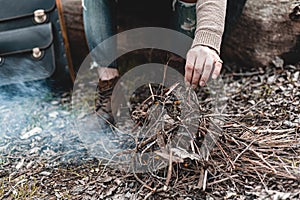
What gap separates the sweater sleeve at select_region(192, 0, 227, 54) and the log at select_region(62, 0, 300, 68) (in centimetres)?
69

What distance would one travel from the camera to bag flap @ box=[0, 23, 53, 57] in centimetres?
192

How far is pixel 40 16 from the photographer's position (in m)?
1.93

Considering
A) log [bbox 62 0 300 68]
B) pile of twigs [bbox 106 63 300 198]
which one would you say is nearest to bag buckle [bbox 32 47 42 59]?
log [bbox 62 0 300 68]

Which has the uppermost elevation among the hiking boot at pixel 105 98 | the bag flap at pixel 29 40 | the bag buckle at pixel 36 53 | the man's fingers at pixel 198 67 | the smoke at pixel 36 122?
the man's fingers at pixel 198 67

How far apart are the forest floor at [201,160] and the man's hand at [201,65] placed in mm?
151

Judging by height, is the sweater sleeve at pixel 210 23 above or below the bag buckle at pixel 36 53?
above

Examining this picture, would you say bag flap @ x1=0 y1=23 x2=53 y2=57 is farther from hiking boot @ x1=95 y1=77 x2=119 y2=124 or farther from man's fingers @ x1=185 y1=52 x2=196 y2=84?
man's fingers @ x1=185 y1=52 x2=196 y2=84

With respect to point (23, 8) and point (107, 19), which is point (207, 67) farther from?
point (23, 8)

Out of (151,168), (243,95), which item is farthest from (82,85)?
(151,168)

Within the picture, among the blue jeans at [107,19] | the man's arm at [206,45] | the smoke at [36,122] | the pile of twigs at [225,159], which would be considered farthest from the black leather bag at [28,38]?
the man's arm at [206,45]

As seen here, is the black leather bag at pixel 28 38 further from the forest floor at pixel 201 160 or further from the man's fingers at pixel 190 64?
the man's fingers at pixel 190 64

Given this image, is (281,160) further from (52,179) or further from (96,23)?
(96,23)

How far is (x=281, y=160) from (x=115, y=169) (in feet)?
1.69

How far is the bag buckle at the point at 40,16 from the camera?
192 centimetres
